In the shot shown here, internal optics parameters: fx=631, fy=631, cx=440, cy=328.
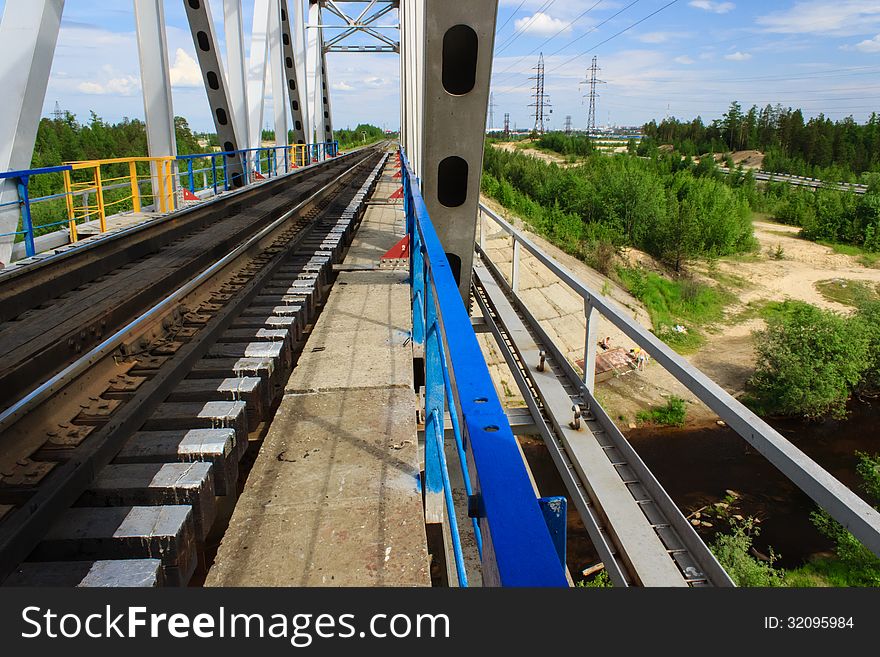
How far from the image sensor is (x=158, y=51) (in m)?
12.9

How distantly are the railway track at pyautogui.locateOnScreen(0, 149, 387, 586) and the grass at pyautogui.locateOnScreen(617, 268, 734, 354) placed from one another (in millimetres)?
26517

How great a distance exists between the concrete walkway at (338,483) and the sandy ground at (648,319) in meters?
13.4

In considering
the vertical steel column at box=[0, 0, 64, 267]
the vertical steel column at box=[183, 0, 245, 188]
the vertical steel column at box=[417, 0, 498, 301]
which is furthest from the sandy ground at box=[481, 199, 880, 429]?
the vertical steel column at box=[0, 0, 64, 267]

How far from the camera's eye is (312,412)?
399cm

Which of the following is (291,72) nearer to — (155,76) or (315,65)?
(315,65)

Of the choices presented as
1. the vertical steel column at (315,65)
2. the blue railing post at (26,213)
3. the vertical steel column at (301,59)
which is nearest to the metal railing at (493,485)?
the blue railing post at (26,213)

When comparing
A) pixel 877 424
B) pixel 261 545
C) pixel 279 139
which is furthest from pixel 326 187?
pixel 877 424

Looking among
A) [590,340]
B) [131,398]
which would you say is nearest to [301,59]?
[590,340]

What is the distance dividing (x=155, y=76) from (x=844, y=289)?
39.4 m

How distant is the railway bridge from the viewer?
1957mm

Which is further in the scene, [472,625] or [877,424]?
[877,424]

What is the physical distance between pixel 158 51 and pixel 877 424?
2723 cm

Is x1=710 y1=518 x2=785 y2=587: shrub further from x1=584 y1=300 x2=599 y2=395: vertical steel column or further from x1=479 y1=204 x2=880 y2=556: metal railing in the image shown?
x1=479 y1=204 x2=880 y2=556: metal railing

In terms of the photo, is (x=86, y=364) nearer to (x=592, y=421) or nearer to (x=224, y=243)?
(x=592, y=421)
